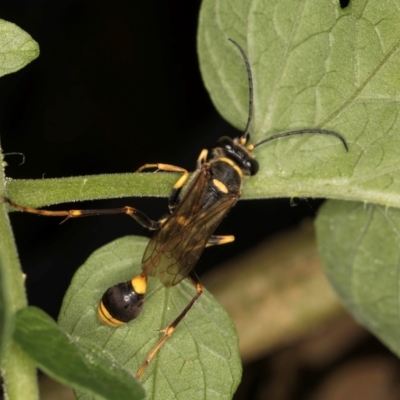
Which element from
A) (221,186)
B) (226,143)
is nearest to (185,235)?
(221,186)

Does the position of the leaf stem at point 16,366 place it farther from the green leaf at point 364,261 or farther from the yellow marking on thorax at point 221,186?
the green leaf at point 364,261

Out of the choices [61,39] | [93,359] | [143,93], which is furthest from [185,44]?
[93,359]

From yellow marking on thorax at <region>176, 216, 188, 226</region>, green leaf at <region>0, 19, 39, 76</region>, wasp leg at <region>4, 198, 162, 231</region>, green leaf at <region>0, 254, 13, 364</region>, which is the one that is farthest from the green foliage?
green leaf at <region>0, 254, 13, 364</region>

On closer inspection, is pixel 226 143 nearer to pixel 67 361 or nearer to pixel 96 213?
pixel 96 213

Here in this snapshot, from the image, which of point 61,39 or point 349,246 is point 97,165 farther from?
point 349,246

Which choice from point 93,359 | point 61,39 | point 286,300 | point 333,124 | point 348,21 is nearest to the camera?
point 93,359

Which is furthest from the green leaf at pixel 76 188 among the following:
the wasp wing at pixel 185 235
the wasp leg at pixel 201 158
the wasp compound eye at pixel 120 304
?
the wasp leg at pixel 201 158
